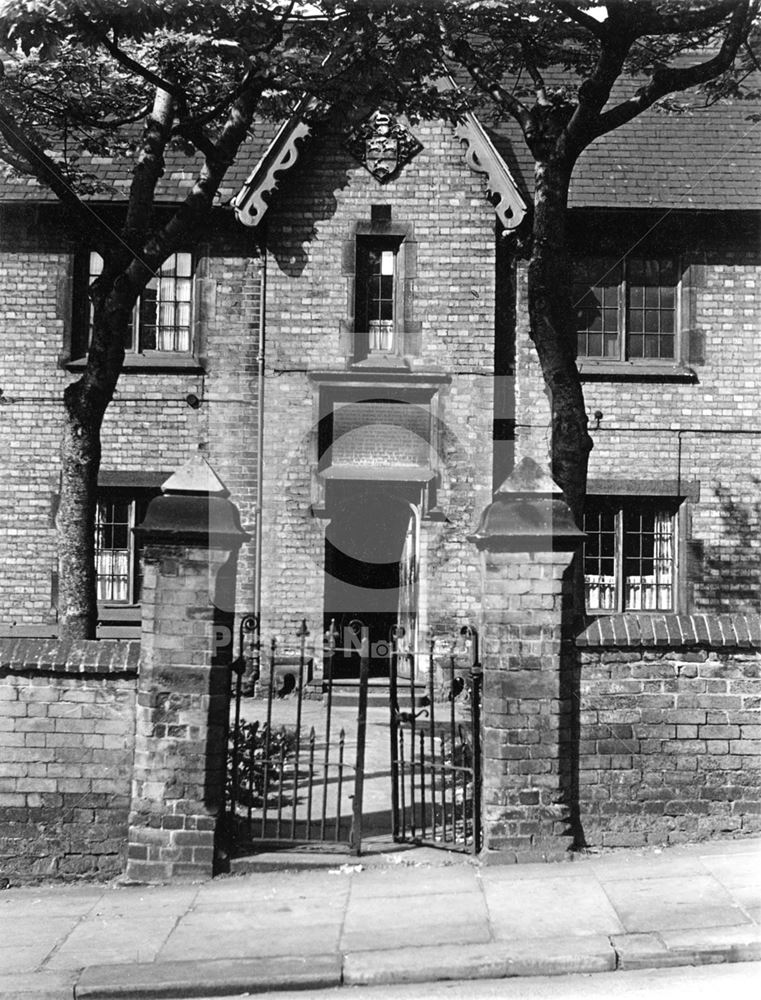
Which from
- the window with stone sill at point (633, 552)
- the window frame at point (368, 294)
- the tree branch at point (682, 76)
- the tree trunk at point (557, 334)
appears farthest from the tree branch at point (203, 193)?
the window with stone sill at point (633, 552)

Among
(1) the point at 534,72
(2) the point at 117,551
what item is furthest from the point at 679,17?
(2) the point at 117,551

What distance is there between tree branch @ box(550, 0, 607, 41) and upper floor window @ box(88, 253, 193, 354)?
7620 mm

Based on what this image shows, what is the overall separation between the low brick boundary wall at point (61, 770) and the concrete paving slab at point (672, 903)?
3328 millimetres

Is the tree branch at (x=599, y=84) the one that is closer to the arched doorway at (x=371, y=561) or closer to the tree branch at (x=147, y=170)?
the tree branch at (x=147, y=170)

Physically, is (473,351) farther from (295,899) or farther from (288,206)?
(295,899)

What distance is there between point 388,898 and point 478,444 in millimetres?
9223

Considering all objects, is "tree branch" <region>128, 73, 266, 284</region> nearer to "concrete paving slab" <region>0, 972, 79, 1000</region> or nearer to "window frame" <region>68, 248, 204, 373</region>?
"window frame" <region>68, 248, 204, 373</region>

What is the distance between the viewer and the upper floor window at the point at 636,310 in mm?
Answer: 16219

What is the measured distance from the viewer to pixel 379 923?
21.1 ft

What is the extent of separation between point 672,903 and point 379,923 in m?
1.76

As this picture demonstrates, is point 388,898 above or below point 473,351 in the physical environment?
below

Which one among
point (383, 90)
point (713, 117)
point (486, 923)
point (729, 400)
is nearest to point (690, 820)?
point (486, 923)

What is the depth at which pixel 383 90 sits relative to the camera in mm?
10273

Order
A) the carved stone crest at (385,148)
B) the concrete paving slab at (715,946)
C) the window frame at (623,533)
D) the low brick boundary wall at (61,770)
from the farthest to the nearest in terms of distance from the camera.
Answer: the window frame at (623,533), the carved stone crest at (385,148), the low brick boundary wall at (61,770), the concrete paving slab at (715,946)
